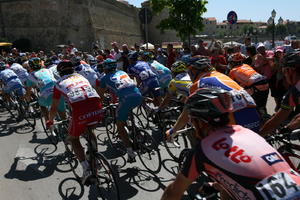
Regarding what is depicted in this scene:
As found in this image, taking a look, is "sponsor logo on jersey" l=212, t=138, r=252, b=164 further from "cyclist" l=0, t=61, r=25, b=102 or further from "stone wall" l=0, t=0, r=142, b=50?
"stone wall" l=0, t=0, r=142, b=50

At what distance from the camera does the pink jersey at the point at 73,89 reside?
4297 millimetres

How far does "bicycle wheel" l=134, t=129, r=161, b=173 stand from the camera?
17.2 feet

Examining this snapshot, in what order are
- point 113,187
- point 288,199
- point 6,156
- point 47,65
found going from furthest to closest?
point 47,65 → point 6,156 → point 113,187 → point 288,199

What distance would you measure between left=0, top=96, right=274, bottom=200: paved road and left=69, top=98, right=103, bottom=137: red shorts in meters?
1.07

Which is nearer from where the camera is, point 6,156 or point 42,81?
point 6,156

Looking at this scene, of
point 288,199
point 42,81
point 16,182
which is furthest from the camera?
point 42,81

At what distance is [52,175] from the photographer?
5.47 metres

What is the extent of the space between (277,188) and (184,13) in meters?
17.8

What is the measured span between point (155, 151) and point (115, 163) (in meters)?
0.87

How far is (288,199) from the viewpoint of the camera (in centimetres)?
170

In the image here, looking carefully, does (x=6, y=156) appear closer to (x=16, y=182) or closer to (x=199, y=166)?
(x=16, y=182)

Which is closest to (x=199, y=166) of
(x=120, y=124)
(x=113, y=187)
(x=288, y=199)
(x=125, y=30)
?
Answer: (x=288, y=199)

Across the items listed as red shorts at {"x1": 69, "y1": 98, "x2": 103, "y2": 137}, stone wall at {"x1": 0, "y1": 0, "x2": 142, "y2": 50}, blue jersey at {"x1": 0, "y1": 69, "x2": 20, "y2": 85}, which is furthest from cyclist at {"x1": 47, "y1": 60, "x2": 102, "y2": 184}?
stone wall at {"x1": 0, "y1": 0, "x2": 142, "y2": 50}

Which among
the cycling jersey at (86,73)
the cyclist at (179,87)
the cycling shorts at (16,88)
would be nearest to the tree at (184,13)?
the cycling jersey at (86,73)
